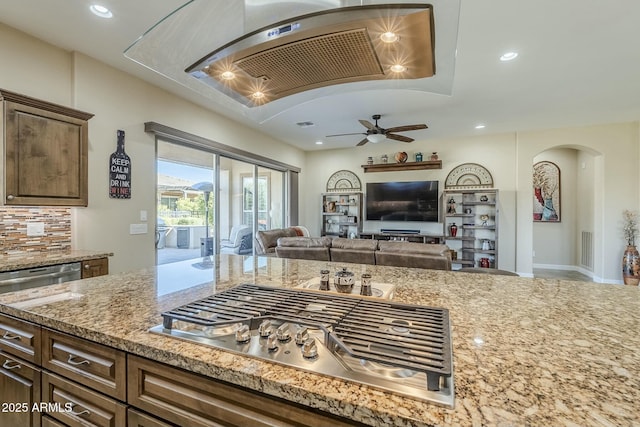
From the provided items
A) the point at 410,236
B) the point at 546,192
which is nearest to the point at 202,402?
the point at 410,236

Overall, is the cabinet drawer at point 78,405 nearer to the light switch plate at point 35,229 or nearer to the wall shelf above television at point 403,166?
the light switch plate at point 35,229

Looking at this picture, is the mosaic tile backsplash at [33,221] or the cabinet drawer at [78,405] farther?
the mosaic tile backsplash at [33,221]

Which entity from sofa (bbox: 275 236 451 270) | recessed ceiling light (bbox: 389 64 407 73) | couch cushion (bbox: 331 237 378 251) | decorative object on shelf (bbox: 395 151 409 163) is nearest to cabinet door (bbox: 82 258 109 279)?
sofa (bbox: 275 236 451 270)

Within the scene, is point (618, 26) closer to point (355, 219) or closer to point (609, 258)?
point (609, 258)

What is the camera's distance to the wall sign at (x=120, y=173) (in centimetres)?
320

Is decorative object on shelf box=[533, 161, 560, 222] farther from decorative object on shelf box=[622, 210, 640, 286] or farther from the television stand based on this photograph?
the television stand

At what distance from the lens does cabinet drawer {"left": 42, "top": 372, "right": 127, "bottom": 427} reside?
912mm

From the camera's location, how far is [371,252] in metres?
3.41

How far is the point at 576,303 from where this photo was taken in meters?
1.19

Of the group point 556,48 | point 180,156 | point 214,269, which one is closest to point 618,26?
point 556,48

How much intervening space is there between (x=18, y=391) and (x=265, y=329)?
3.70ft

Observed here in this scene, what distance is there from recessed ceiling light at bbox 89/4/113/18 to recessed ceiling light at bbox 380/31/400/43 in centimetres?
245

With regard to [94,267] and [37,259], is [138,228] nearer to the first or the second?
[94,267]

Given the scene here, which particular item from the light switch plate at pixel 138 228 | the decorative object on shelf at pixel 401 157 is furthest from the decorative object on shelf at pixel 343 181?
the light switch plate at pixel 138 228
